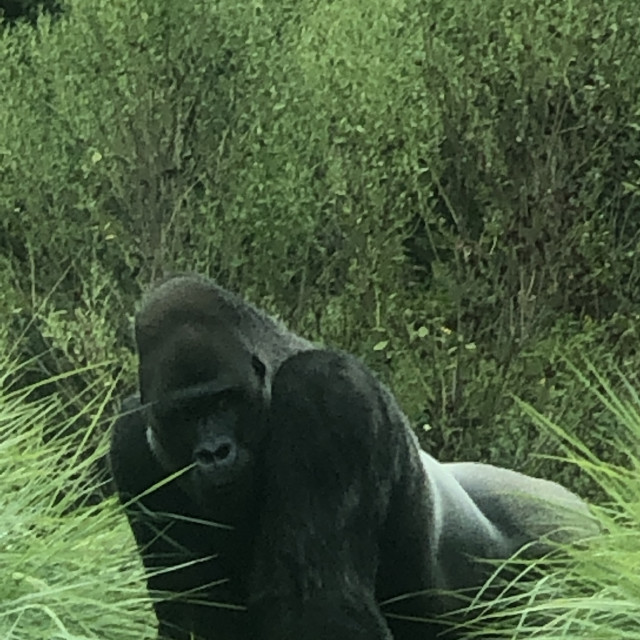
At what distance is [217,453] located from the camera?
5.35 ft

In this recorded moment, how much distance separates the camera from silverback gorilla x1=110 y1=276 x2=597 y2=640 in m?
1.63

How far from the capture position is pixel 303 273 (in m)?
4.80

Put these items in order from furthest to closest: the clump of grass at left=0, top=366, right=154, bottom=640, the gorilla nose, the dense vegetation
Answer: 1. the dense vegetation
2. the clump of grass at left=0, top=366, right=154, bottom=640
3. the gorilla nose

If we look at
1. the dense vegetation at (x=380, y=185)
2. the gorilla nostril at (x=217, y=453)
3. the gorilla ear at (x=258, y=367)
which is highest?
the gorilla ear at (x=258, y=367)

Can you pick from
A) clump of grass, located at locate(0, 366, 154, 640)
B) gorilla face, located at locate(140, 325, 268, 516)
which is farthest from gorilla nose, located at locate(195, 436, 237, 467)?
clump of grass, located at locate(0, 366, 154, 640)

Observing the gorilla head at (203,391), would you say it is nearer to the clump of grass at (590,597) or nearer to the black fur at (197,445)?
the black fur at (197,445)

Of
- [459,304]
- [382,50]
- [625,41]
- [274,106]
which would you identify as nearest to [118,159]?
[274,106]

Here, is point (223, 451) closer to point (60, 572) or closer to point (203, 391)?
point (203, 391)

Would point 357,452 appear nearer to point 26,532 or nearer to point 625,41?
point 26,532

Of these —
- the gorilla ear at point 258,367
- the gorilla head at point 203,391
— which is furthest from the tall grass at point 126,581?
the gorilla ear at point 258,367

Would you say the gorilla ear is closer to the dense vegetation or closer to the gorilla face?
the gorilla face

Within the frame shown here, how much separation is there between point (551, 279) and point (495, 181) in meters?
0.41

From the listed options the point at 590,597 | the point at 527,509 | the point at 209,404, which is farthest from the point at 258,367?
the point at 527,509

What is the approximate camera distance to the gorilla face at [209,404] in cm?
163
